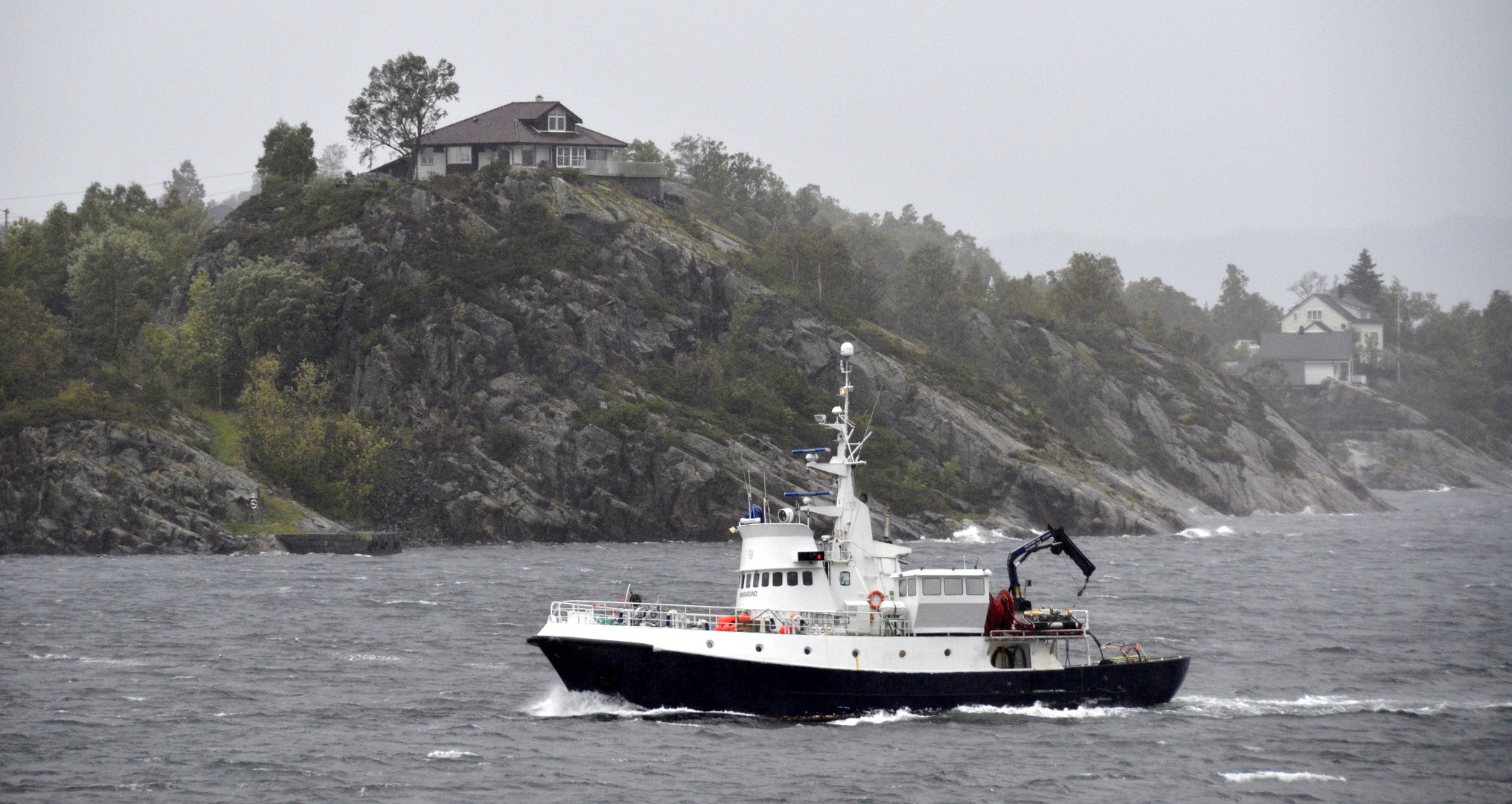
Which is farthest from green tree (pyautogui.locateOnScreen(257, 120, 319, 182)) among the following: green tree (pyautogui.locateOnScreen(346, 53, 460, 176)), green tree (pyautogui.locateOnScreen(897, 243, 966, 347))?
green tree (pyautogui.locateOnScreen(897, 243, 966, 347))

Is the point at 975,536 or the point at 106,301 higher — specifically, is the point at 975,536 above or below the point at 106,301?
below

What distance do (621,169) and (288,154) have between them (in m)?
31.3

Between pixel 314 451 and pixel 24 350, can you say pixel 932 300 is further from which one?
pixel 24 350

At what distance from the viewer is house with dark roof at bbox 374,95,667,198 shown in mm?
141000

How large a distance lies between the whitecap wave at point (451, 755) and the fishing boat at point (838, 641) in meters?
4.88

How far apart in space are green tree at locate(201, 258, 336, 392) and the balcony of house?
101 feet

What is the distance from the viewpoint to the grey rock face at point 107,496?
308 feet

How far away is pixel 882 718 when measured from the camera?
42.5m

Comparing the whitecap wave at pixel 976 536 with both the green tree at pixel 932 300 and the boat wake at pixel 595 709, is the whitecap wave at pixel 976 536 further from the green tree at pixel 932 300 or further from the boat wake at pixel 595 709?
the boat wake at pixel 595 709

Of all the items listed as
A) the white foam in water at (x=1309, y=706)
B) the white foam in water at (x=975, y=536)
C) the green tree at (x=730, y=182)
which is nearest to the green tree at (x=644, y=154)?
the green tree at (x=730, y=182)

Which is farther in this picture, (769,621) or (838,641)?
(769,621)

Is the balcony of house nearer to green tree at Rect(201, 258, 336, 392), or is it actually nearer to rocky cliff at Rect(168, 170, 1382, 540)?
rocky cliff at Rect(168, 170, 1382, 540)

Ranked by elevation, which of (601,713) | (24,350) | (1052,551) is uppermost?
(24,350)

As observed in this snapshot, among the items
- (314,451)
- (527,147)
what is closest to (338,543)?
(314,451)
